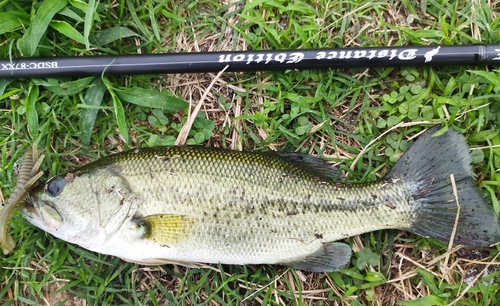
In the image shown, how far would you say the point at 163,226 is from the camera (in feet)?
11.1

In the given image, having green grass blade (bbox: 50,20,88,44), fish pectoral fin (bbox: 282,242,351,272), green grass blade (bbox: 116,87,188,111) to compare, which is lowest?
fish pectoral fin (bbox: 282,242,351,272)

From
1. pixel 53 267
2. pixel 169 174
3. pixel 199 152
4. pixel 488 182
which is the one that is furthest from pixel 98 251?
pixel 488 182

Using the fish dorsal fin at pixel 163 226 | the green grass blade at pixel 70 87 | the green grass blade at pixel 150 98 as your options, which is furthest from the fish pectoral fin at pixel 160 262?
the green grass blade at pixel 70 87

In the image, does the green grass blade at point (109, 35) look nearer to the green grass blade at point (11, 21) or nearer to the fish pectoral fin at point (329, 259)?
the green grass blade at point (11, 21)

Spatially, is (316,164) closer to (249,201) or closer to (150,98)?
(249,201)

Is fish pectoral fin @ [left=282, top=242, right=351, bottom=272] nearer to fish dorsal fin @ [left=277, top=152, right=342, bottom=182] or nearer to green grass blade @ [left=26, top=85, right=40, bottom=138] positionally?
fish dorsal fin @ [left=277, top=152, right=342, bottom=182]

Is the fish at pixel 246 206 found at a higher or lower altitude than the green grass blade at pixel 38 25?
lower

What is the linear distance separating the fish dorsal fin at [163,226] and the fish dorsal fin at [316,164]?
88 centimetres

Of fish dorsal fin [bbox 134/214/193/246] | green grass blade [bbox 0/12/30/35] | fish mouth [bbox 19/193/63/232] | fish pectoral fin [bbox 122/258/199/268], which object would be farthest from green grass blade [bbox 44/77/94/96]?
fish pectoral fin [bbox 122/258/199/268]

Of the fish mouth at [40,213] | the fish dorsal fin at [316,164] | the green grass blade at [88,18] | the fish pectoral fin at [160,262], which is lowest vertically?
the fish pectoral fin at [160,262]

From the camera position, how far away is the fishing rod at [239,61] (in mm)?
3621

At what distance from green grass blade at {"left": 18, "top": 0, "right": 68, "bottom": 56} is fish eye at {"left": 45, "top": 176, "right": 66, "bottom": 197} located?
1072 millimetres

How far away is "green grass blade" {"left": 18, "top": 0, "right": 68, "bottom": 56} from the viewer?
12.4ft

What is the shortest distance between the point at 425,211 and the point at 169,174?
6.06 feet
